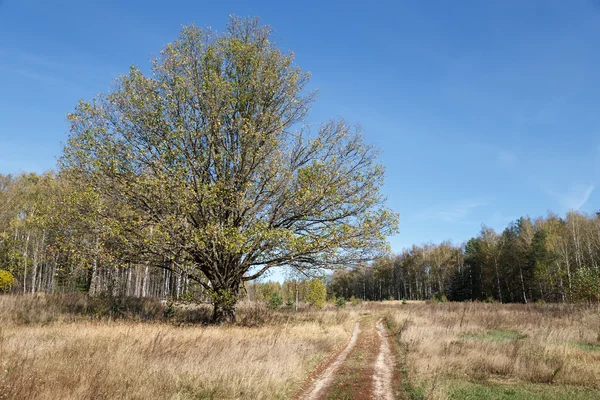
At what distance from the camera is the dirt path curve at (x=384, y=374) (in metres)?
8.98

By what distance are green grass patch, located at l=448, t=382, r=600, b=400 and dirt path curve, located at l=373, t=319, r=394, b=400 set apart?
1.51 metres

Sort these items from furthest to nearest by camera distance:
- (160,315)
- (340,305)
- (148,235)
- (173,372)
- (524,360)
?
(340,305) → (160,315) → (148,235) → (524,360) → (173,372)

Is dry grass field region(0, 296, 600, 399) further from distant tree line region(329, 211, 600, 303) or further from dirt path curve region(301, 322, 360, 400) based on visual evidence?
distant tree line region(329, 211, 600, 303)

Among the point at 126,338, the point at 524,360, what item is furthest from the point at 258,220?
the point at 524,360

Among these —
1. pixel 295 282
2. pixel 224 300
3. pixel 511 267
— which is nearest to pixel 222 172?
pixel 224 300

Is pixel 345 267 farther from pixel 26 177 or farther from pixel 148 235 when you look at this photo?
pixel 26 177

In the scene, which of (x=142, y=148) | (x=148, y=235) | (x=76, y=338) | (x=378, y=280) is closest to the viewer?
(x=76, y=338)

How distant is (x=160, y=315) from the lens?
18.9 meters

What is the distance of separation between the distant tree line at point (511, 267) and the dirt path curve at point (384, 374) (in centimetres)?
394

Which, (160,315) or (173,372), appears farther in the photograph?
(160,315)

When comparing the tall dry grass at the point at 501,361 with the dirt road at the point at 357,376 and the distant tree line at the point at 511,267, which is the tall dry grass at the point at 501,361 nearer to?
the dirt road at the point at 357,376

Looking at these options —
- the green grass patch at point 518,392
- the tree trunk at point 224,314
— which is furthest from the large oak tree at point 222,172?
the green grass patch at point 518,392

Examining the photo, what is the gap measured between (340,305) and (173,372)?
44.3 m

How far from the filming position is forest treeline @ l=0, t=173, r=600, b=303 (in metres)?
15.1
